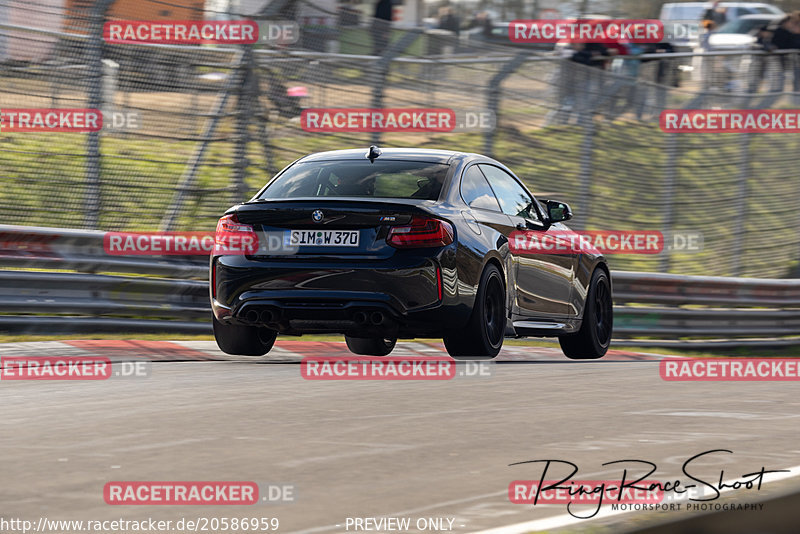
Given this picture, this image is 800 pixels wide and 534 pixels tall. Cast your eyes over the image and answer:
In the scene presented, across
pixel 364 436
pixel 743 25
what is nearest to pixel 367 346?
pixel 364 436

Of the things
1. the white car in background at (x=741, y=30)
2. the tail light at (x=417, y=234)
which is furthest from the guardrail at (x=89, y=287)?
the white car in background at (x=741, y=30)

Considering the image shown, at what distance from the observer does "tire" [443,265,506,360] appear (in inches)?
360

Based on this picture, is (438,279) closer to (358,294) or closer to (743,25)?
(358,294)

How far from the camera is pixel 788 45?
19.7 meters

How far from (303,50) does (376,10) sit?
11.9 feet

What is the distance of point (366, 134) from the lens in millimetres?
14328

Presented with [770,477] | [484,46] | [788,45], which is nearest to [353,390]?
[770,477]

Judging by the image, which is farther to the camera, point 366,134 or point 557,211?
point 366,134

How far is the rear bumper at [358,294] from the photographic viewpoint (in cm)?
876

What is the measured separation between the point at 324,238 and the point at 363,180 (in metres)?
0.84

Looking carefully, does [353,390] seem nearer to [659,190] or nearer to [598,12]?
[659,190]

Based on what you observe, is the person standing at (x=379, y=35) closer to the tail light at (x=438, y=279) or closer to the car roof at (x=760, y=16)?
the tail light at (x=438, y=279)

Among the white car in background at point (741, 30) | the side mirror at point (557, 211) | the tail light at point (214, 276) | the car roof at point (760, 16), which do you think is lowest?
the white car in background at point (741, 30)

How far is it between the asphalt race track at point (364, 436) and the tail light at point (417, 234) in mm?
985
